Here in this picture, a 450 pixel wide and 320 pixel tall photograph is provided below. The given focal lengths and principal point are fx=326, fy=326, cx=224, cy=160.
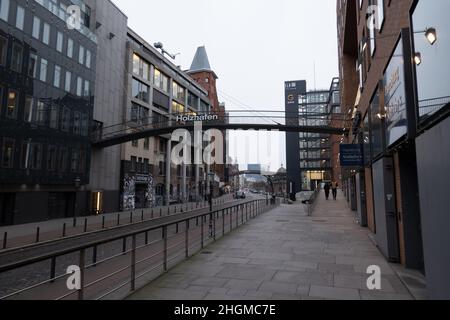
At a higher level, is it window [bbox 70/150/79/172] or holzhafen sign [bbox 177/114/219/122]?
holzhafen sign [bbox 177/114/219/122]

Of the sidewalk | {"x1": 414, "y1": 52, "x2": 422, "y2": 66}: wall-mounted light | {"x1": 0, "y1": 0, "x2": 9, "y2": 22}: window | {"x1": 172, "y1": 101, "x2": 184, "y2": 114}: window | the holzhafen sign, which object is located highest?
{"x1": 172, "y1": 101, "x2": 184, "y2": 114}: window

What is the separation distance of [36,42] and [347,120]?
81.1 feet

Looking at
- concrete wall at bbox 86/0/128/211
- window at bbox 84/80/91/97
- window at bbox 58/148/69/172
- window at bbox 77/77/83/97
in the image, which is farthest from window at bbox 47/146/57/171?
window at bbox 84/80/91/97

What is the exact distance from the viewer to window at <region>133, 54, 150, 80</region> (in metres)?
40.5

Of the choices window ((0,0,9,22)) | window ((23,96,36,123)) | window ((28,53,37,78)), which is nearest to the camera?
window ((0,0,9,22))

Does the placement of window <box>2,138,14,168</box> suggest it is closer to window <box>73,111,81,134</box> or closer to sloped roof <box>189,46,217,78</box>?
window <box>73,111,81,134</box>

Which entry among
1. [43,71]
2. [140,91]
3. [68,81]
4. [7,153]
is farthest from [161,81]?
[7,153]

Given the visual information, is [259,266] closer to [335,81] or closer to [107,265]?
[107,265]

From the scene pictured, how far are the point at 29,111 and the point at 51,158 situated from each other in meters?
3.95

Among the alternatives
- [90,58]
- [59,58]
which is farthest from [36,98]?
[90,58]

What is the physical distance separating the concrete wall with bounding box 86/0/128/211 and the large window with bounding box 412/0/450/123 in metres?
30.6

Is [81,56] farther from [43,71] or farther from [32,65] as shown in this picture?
[32,65]

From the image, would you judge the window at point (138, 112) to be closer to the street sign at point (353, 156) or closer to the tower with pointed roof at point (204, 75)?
the street sign at point (353, 156)

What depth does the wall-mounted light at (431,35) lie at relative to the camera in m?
4.80
